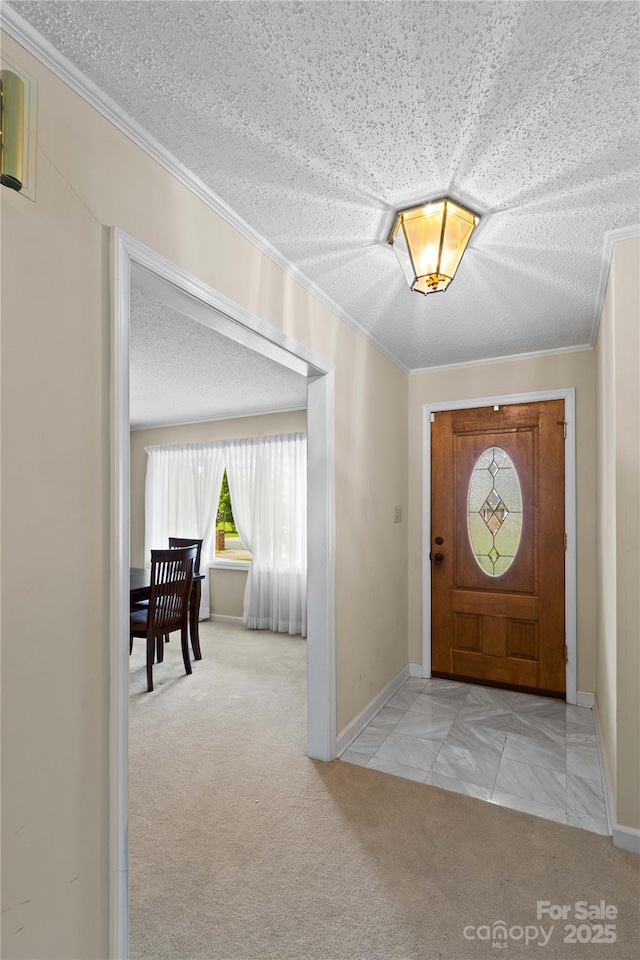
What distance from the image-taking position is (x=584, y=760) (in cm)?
267

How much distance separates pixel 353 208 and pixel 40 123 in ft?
3.50

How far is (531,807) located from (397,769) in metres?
0.64

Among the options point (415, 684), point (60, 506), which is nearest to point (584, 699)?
point (415, 684)

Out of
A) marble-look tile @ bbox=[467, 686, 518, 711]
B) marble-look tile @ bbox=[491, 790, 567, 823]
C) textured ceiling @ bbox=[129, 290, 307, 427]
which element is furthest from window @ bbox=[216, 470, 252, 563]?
marble-look tile @ bbox=[491, 790, 567, 823]

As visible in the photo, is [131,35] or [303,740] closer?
[131,35]

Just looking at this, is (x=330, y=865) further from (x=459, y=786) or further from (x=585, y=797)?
(x=585, y=797)

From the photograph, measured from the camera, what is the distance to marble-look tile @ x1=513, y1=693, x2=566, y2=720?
3.26 metres

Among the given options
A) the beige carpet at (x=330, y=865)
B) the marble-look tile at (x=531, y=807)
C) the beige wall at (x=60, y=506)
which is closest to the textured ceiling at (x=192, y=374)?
the beige wall at (x=60, y=506)

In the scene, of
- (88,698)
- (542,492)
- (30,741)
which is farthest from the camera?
(542,492)

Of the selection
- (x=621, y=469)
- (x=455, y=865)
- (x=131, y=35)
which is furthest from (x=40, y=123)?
(x=455, y=865)

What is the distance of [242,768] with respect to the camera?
2.59 metres

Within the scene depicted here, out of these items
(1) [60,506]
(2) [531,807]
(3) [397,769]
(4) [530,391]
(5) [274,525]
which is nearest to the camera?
(1) [60,506]

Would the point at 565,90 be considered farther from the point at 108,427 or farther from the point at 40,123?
the point at 108,427

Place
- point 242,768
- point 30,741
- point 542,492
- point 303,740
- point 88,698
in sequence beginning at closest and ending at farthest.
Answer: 1. point 30,741
2. point 88,698
3. point 242,768
4. point 303,740
5. point 542,492
